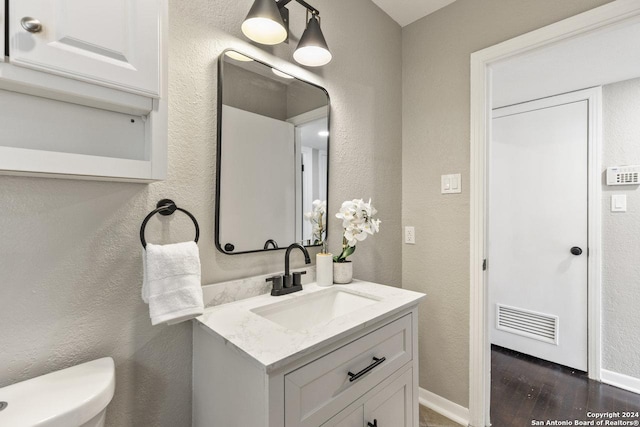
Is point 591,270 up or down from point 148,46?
down

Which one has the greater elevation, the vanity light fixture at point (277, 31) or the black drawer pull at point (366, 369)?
the vanity light fixture at point (277, 31)

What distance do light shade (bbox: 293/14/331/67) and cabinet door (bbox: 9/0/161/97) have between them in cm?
62

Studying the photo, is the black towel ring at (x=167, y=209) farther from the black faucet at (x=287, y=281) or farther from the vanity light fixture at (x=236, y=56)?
the vanity light fixture at (x=236, y=56)

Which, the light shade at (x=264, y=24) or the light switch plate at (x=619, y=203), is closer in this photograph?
the light shade at (x=264, y=24)

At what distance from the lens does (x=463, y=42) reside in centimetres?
177

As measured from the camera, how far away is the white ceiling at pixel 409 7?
1815mm

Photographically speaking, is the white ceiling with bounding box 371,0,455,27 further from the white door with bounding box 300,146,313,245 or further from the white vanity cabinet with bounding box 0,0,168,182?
the white vanity cabinet with bounding box 0,0,168,182

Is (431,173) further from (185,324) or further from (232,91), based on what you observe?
(185,324)

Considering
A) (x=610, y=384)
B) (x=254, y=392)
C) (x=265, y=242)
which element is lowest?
(x=610, y=384)

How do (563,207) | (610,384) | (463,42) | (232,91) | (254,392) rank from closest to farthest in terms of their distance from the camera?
(254,392) → (232,91) → (463,42) → (610,384) → (563,207)

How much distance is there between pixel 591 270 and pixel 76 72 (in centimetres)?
317

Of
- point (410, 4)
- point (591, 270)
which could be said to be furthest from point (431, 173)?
point (591, 270)

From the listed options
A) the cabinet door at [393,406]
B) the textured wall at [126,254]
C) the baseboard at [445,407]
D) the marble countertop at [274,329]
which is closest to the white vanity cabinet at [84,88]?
the textured wall at [126,254]

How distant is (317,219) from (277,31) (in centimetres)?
84
